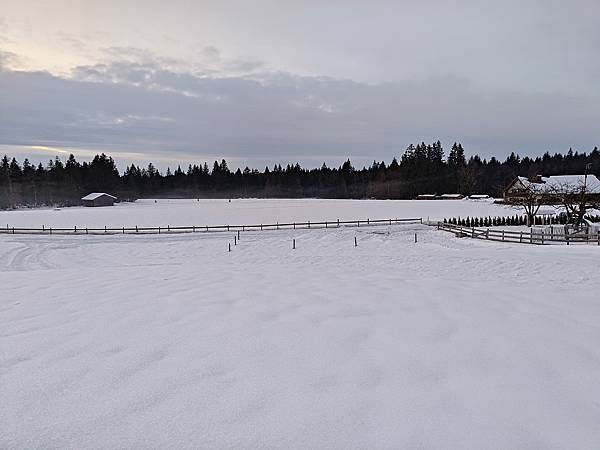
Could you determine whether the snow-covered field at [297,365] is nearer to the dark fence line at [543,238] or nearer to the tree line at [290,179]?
the dark fence line at [543,238]

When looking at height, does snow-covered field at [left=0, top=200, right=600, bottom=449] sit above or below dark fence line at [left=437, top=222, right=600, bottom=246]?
above

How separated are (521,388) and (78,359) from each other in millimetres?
4692

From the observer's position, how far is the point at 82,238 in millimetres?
39562

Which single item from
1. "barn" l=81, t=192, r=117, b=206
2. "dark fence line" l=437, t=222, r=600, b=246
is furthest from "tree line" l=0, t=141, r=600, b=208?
"dark fence line" l=437, t=222, r=600, b=246

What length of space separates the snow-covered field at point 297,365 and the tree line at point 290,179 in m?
95.3

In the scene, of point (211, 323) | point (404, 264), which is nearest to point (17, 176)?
point (404, 264)

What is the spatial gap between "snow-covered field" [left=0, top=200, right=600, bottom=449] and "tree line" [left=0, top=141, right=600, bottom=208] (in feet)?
313

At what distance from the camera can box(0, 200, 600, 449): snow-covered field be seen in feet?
10.8

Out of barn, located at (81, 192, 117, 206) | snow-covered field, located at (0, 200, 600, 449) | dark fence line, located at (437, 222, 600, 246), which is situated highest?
barn, located at (81, 192, 117, 206)

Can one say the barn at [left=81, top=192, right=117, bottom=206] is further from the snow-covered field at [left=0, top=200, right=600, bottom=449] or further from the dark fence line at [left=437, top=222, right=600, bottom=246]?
the snow-covered field at [left=0, top=200, right=600, bottom=449]

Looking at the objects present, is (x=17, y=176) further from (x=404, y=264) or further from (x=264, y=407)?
(x=264, y=407)

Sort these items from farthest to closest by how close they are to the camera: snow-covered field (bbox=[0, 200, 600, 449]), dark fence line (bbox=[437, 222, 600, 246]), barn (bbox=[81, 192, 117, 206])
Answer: barn (bbox=[81, 192, 117, 206]) < dark fence line (bbox=[437, 222, 600, 246]) < snow-covered field (bbox=[0, 200, 600, 449])

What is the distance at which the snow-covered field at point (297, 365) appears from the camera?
3287 mm

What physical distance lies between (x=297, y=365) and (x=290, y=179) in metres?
154
